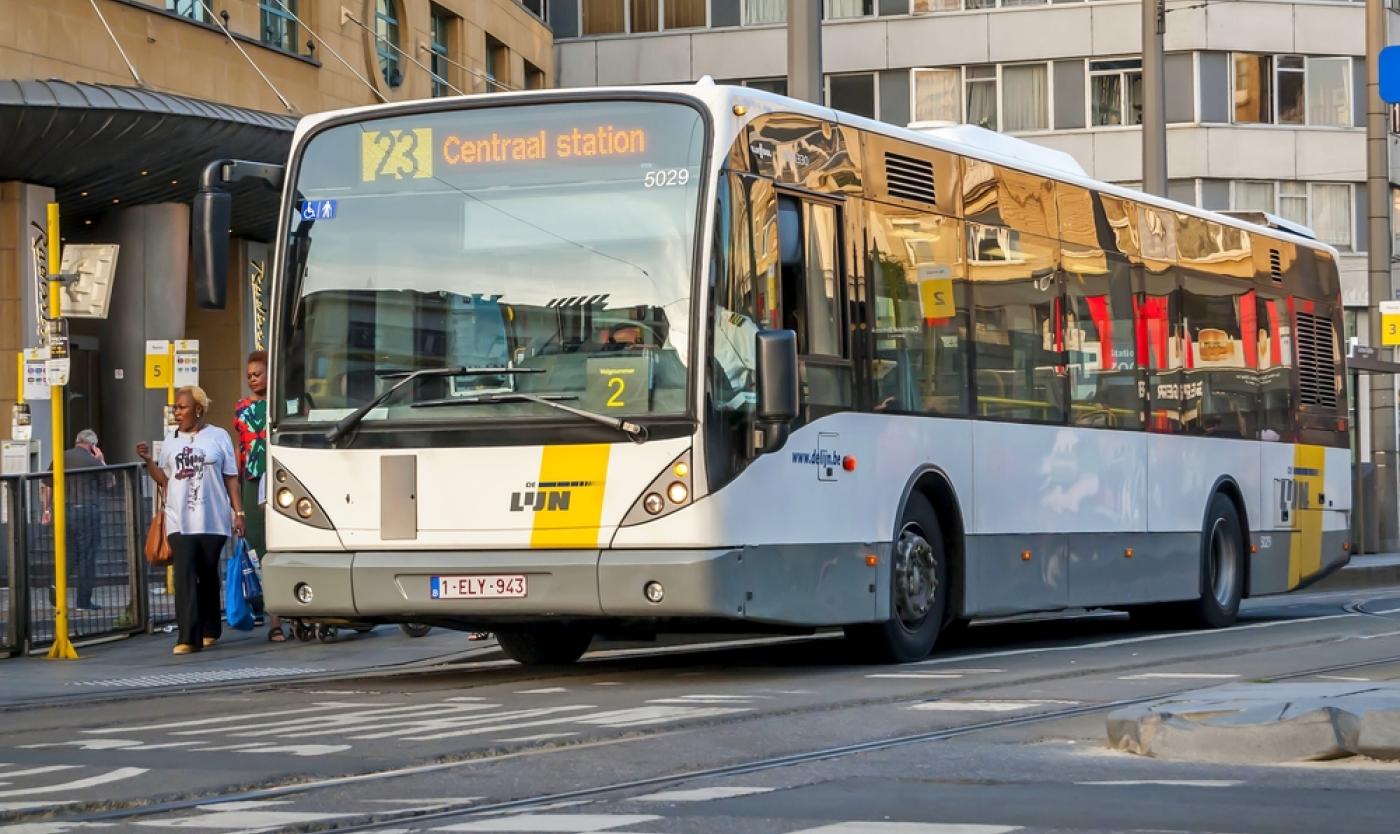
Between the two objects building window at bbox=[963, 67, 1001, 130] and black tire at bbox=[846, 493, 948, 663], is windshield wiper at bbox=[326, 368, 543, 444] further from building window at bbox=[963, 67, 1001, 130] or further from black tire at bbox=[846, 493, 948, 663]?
building window at bbox=[963, 67, 1001, 130]

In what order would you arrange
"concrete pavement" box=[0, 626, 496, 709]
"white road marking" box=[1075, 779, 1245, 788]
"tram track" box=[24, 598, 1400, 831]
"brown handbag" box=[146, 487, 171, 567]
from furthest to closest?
"brown handbag" box=[146, 487, 171, 567], "concrete pavement" box=[0, 626, 496, 709], "white road marking" box=[1075, 779, 1245, 788], "tram track" box=[24, 598, 1400, 831]

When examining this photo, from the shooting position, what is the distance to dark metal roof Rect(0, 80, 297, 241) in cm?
2731

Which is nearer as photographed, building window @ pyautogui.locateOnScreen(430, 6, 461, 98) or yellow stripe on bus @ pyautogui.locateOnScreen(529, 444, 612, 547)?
A: yellow stripe on bus @ pyautogui.locateOnScreen(529, 444, 612, 547)

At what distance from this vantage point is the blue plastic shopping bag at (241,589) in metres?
16.5

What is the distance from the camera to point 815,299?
502 inches

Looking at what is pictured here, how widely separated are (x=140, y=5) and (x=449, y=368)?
1823 centimetres

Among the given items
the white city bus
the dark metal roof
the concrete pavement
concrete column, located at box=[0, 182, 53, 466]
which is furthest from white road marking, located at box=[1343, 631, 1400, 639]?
concrete column, located at box=[0, 182, 53, 466]

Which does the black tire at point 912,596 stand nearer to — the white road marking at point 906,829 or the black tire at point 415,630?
the black tire at point 415,630

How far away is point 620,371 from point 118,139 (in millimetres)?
18487

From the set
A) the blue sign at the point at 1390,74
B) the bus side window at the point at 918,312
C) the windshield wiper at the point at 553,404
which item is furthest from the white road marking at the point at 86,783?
the blue sign at the point at 1390,74

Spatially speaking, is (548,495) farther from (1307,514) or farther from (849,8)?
(849,8)

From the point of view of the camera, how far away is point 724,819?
692 cm

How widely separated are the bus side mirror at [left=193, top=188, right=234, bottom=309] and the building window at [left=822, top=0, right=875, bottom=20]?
45.8 meters

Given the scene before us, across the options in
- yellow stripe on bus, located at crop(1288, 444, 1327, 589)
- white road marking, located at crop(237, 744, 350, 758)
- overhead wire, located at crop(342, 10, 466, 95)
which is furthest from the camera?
overhead wire, located at crop(342, 10, 466, 95)
